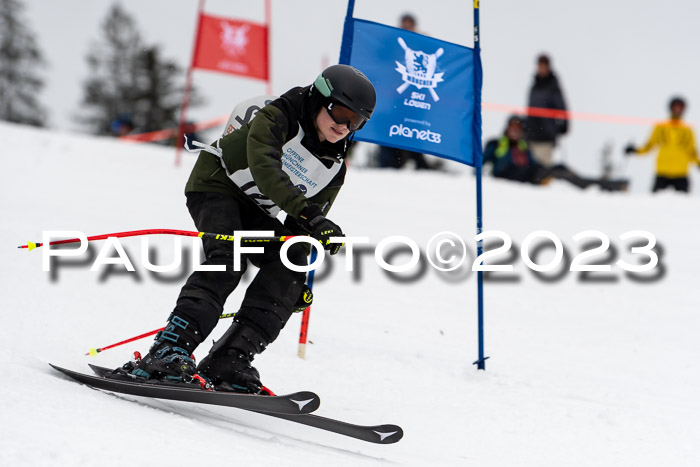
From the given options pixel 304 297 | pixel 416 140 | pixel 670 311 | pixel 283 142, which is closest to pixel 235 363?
pixel 304 297

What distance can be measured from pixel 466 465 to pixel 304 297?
3.52 feet

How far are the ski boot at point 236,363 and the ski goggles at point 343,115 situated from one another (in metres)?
1.04

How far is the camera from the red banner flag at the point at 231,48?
1223cm

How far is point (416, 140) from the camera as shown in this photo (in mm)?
5000

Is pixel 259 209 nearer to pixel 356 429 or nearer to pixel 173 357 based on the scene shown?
pixel 173 357

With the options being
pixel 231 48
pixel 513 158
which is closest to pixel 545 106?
pixel 513 158

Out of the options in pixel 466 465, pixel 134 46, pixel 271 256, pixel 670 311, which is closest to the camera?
pixel 466 465

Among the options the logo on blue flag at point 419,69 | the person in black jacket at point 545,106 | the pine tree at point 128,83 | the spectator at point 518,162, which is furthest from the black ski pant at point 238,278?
the pine tree at point 128,83

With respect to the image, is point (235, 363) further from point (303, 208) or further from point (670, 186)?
point (670, 186)

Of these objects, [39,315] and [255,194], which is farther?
[39,315]

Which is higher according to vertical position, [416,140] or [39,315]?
[416,140]

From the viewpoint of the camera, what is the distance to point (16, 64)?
36.3 m

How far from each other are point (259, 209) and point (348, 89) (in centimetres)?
78

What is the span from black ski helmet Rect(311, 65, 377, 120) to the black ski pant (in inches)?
27.8
